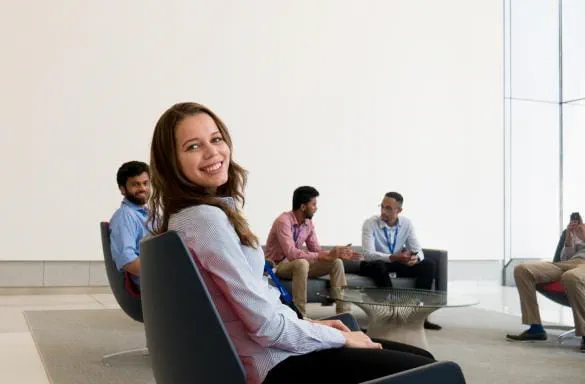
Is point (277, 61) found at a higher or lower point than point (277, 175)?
higher

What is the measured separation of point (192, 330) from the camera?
57.6 inches

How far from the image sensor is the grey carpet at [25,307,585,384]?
3920 mm

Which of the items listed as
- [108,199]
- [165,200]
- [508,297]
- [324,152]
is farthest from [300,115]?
[165,200]

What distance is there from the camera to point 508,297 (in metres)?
8.30

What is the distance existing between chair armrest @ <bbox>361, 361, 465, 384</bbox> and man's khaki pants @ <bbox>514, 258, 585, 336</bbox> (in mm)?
3826

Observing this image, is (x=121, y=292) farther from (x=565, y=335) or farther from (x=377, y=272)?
(x=565, y=335)

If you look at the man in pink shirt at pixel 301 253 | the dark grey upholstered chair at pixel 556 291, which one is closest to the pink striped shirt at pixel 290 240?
the man in pink shirt at pixel 301 253

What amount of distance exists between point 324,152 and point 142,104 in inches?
90.3

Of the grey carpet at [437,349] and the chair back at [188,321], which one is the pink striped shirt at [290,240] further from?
the chair back at [188,321]

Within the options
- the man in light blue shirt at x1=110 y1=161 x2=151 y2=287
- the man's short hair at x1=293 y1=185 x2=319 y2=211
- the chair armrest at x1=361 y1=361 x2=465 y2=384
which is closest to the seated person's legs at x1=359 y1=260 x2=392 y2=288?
the man's short hair at x1=293 y1=185 x2=319 y2=211

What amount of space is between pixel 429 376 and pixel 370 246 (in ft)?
16.7

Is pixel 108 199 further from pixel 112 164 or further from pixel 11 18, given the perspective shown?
pixel 11 18

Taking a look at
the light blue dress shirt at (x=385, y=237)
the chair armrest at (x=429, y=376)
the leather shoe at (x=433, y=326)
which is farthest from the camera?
the light blue dress shirt at (x=385, y=237)

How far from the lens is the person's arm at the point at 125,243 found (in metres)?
4.05
